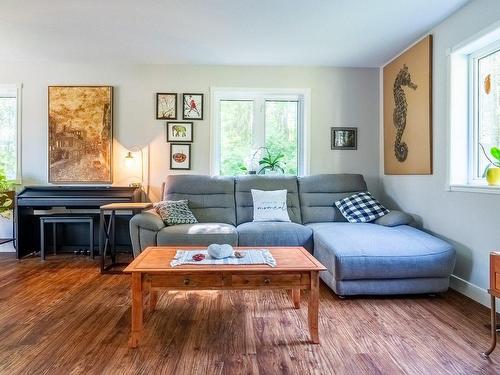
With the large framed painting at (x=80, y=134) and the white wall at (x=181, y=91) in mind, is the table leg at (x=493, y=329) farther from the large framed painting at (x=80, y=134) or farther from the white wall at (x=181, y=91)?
the large framed painting at (x=80, y=134)

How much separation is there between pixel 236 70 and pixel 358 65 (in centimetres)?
157

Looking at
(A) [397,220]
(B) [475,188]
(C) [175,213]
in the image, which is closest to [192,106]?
(C) [175,213]

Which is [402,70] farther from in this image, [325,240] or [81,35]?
[81,35]

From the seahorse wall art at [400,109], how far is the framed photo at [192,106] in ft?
7.81

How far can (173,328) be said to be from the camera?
2.11 metres

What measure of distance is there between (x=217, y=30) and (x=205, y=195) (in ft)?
5.77

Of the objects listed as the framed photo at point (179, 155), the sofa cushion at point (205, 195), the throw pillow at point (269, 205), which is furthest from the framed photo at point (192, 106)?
the throw pillow at point (269, 205)

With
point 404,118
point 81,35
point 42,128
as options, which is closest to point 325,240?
point 404,118

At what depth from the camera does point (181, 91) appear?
13.9 ft

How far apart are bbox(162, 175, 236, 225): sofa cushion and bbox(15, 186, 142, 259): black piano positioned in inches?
20.3

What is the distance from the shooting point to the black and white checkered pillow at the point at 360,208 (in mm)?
3580

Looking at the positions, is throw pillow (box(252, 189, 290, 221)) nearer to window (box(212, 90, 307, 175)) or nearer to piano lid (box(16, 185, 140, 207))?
window (box(212, 90, 307, 175))

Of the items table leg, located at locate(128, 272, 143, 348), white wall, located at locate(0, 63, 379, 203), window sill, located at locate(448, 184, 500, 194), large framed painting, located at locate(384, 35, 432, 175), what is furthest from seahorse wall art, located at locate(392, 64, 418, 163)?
table leg, located at locate(128, 272, 143, 348)

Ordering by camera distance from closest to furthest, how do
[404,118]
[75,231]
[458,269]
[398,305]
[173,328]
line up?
1. [173,328]
2. [398,305]
3. [458,269]
4. [404,118]
5. [75,231]
